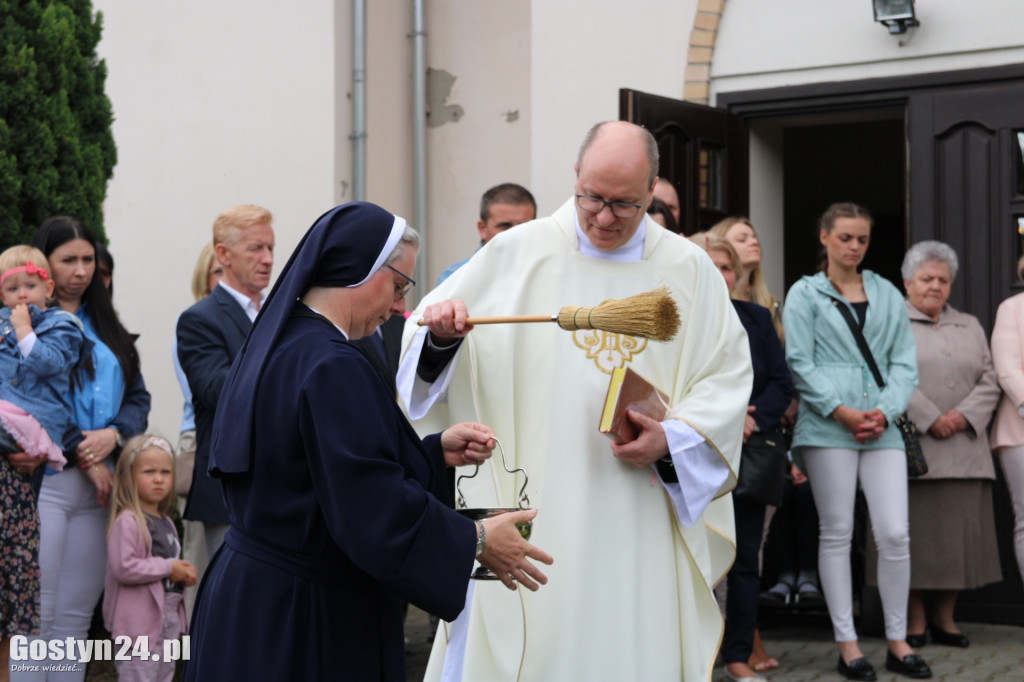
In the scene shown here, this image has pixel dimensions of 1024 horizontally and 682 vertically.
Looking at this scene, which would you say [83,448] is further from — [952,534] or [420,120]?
[420,120]

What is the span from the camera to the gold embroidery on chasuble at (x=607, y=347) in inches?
173

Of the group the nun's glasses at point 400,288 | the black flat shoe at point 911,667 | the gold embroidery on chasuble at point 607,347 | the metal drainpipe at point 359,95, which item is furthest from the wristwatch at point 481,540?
the metal drainpipe at point 359,95

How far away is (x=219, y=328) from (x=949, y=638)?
449cm

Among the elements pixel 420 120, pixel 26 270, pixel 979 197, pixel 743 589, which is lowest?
pixel 743 589

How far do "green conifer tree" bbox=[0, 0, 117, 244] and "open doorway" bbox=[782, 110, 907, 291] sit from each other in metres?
8.98

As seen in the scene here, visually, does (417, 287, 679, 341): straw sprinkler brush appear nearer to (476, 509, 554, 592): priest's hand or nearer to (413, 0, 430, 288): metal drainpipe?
(476, 509, 554, 592): priest's hand

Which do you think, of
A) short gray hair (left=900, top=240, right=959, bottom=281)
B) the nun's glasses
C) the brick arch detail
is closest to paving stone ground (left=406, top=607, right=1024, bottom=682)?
short gray hair (left=900, top=240, right=959, bottom=281)

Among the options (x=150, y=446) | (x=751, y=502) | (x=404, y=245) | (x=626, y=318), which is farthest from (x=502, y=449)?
(x=751, y=502)

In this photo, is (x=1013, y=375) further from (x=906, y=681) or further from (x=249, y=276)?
(x=249, y=276)

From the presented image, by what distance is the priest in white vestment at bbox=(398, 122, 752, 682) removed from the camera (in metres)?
4.21

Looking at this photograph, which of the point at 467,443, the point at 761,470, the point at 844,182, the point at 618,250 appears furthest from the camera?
the point at 844,182

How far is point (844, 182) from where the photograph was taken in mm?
15883

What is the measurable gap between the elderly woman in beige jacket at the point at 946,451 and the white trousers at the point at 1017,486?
0.15 m

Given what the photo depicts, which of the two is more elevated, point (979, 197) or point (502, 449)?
point (979, 197)
